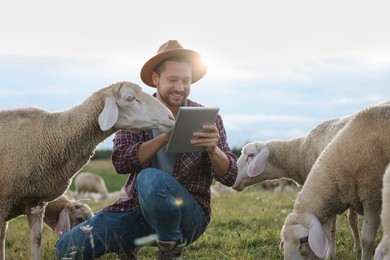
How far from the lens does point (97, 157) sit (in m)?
43.1

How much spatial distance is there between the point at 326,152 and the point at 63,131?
232 cm

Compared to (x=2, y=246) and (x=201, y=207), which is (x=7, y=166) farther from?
(x=201, y=207)

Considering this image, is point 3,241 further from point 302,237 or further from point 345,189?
point 345,189

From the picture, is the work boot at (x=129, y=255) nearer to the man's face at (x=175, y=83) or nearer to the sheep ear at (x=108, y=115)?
the sheep ear at (x=108, y=115)

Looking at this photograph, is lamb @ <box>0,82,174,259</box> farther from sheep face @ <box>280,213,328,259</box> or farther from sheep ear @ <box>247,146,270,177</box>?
sheep ear @ <box>247,146,270,177</box>

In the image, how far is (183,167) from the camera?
4.79 metres

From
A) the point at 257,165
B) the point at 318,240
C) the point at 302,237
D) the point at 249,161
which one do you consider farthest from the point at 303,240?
the point at 249,161

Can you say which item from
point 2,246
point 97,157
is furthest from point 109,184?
point 2,246

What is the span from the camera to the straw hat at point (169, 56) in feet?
15.6

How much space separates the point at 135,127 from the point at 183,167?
0.51 meters

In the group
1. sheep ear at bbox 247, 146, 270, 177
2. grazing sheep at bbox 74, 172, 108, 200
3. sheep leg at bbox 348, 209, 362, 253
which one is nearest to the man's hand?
sheep leg at bbox 348, 209, 362, 253

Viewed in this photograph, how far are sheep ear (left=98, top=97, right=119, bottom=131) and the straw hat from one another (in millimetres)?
391

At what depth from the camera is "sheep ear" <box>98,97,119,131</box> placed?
4.74 metres

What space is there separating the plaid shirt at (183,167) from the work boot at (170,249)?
372 mm
